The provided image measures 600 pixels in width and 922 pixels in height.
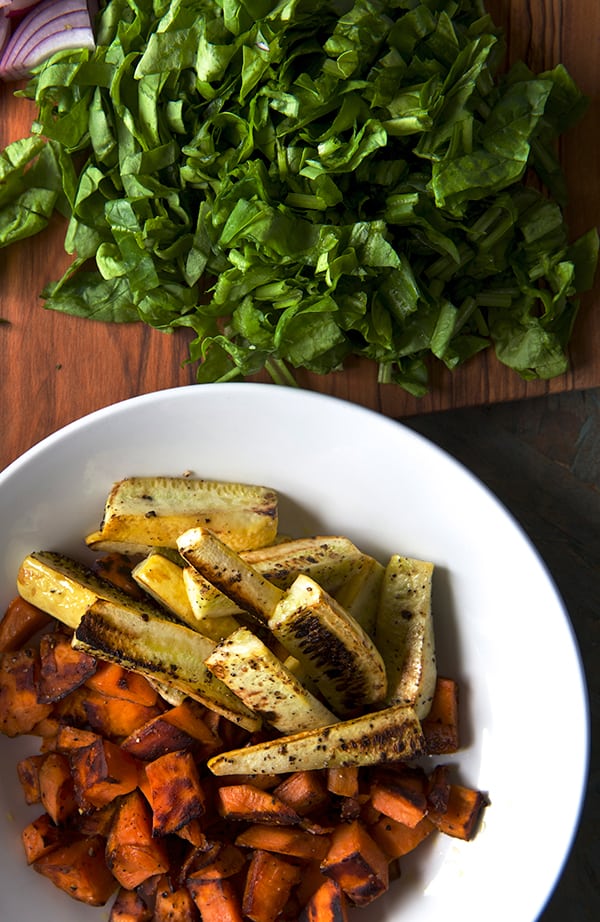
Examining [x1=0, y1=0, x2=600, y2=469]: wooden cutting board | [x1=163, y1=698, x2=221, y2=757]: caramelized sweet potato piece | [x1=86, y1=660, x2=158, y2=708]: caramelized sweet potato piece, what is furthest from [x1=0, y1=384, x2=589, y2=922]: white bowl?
[x1=163, y1=698, x2=221, y2=757]: caramelized sweet potato piece

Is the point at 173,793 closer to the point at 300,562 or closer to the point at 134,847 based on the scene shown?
the point at 134,847

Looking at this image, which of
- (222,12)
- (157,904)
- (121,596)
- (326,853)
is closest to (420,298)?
(222,12)

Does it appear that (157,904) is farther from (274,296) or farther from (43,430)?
(274,296)

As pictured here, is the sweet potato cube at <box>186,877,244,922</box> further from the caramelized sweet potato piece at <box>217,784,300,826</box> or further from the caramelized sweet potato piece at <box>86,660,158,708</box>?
the caramelized sweet potato piece at <box>86,660,158,708</box>

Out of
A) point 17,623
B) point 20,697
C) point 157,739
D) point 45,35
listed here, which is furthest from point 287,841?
point 45,35

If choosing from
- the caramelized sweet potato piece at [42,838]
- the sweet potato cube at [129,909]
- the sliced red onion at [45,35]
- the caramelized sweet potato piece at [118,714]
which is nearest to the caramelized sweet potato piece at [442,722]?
the caramelized sweet potato piece at [118,714]

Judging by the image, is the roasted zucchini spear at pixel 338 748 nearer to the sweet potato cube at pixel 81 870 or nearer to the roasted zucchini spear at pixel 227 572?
the roasted zucchini spear at pixel 227 572
